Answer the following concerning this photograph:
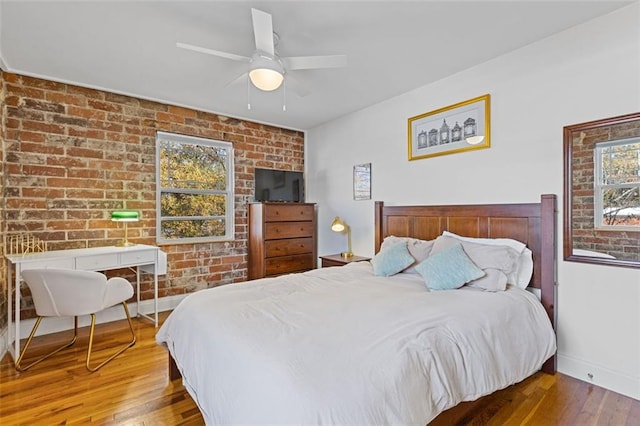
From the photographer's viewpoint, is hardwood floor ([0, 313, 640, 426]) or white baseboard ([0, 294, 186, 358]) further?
white baseboard ([0, 294, 186, 358])

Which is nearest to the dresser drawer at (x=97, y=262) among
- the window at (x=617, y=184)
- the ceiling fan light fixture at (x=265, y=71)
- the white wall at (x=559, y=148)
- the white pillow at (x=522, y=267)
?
the ceiling fan light fixture at (x=265, y=71)

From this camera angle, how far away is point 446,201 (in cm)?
308

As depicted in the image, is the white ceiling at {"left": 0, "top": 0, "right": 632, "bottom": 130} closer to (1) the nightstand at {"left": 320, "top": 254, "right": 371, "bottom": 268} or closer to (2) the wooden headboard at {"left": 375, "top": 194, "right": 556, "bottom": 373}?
(2) the wooden headboard at {"left": 375, "top": 194, "right": 556, "bottom": 373}

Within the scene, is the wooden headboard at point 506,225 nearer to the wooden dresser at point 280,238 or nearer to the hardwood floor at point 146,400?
the hardwood floor at point 146,400

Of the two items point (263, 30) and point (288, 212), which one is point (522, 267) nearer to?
point (263, 30)

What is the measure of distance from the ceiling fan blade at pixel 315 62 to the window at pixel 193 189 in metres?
2.23

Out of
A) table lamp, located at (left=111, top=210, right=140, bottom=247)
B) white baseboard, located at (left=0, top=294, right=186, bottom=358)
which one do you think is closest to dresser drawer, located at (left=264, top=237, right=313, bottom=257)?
white baseboard, located at (left=0, top=294, right=186, bottom=358)

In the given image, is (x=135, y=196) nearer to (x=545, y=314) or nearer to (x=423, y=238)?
(x=423, y=238)

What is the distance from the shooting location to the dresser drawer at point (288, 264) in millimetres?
4082

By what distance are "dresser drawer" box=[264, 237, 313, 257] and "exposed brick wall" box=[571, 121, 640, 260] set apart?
301 centimetres

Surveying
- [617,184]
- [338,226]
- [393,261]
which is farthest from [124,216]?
[617,184]

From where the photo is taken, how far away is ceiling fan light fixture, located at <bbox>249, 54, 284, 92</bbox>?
2.02 meters

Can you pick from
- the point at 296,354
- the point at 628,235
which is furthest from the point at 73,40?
the point at 628,235

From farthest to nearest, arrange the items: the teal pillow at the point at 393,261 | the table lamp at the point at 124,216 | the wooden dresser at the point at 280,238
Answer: the wooden dresser at the point at 280,238
the table lamp at the point at 124,216
the teal pillow at the point at 393,261
